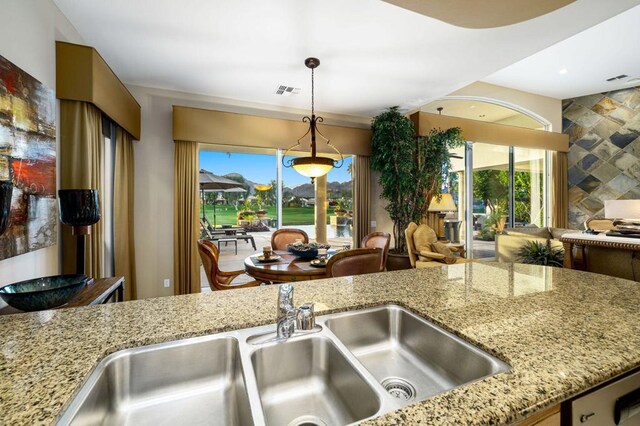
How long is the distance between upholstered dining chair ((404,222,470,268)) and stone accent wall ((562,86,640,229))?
420 cm

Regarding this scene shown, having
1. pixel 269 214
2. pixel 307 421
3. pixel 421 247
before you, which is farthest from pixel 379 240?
pixel 307 421

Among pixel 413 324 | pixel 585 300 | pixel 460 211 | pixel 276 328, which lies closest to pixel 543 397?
pixel 413 324

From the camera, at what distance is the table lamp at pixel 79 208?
173 centimetres

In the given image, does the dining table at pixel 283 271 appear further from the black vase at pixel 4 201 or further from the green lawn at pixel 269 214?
the green lawn at pixel 269 214

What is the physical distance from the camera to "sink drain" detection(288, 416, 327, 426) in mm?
832

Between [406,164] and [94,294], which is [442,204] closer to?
[406,164]

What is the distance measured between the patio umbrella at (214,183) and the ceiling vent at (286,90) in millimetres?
1556

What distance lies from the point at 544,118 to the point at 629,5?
15.5 ft

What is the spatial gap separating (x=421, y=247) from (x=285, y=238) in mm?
1989

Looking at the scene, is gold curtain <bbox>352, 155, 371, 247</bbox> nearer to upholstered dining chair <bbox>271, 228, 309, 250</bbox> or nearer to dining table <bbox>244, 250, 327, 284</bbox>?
upholstered dining chair <bbox>271, 228, 309, 250</bbox>

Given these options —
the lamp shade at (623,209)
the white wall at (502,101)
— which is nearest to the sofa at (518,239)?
the lamp shade at (623,209)

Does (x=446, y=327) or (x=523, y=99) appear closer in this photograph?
(x=446, y=327)

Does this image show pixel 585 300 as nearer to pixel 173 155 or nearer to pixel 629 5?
pixel 629 5

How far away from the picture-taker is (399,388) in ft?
3.22
